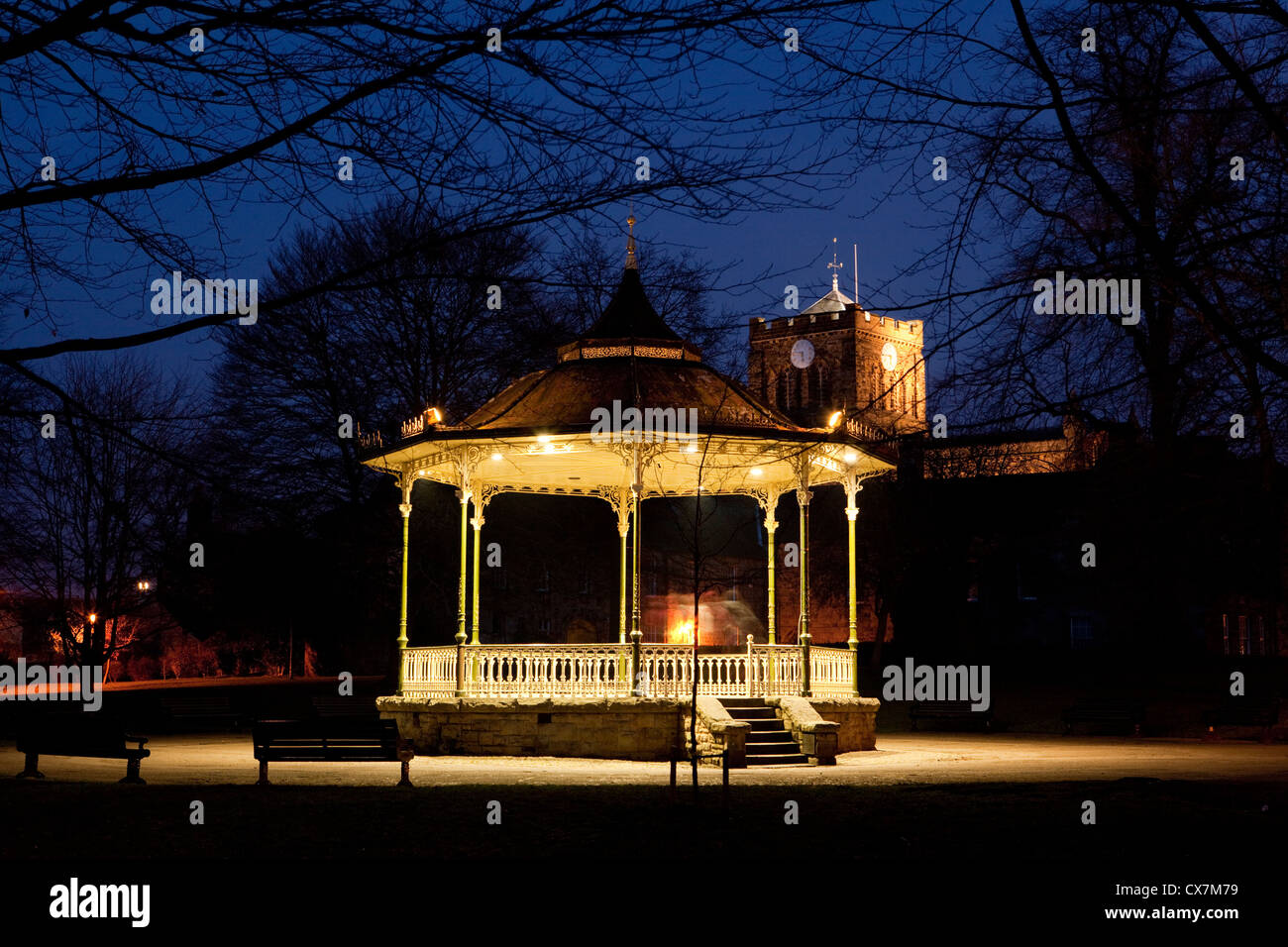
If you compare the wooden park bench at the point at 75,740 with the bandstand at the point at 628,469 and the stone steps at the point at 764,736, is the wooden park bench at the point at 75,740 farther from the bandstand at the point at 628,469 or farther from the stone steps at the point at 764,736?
the stone steps at the point at 764,736

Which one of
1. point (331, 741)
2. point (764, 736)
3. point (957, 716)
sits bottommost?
point (957, 716)

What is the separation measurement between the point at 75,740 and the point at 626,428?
950cm

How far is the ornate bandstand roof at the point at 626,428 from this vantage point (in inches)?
875

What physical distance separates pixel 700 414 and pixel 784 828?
1246cm

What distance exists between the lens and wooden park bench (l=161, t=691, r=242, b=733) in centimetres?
3127

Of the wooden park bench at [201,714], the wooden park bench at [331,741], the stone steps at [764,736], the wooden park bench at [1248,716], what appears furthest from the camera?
the wooden park bench at [201,714]

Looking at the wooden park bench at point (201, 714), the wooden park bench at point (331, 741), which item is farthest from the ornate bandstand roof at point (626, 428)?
the wooden park bench at point (201, 714)

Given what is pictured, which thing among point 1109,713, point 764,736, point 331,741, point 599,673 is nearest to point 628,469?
point 599,673

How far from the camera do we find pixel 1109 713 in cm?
3097

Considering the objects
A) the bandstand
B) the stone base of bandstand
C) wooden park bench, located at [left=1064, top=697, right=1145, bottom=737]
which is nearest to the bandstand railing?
the bandstand

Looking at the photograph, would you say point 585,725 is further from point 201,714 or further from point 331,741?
point 201,714

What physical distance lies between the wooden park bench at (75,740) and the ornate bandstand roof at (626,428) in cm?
772

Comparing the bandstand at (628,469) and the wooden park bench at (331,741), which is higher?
the bandstand at (628,469)
